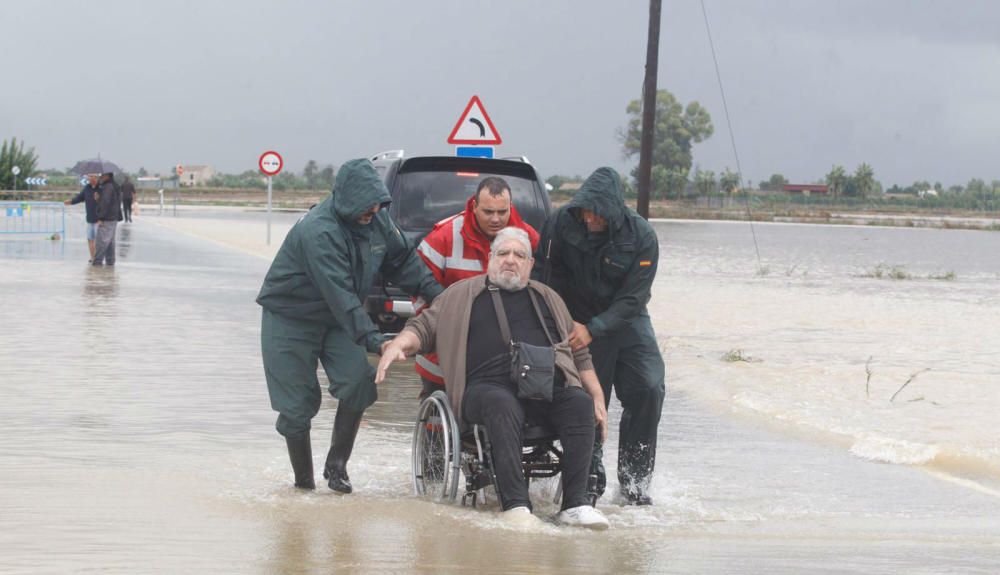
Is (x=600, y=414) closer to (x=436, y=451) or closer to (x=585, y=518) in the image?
(x=585, y=518)

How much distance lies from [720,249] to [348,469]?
37.3m

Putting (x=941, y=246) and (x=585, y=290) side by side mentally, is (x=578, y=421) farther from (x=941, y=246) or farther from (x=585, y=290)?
(x=941, y=246)

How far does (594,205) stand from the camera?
693 cm

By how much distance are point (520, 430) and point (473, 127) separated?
38.5 ft

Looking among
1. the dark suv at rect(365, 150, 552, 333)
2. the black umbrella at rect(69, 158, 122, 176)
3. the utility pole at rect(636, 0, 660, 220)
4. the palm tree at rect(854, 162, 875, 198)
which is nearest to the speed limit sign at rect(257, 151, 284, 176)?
the black umbrella at rect(69, 158, 122, 176)

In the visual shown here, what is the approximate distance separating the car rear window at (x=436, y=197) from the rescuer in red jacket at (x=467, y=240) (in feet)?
15.4

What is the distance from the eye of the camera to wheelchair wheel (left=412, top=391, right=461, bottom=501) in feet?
22.0

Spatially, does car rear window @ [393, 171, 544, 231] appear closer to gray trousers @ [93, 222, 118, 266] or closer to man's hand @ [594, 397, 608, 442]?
man's hand @ [594, 397, 608, 442]

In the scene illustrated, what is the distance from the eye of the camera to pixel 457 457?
21.8ft

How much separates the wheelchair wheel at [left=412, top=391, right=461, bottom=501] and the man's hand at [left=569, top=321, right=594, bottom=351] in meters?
0.66

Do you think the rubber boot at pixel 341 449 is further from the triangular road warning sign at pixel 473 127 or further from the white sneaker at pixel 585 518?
the triangular road warning sign at pixel 473 127

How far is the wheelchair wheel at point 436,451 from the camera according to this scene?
6699 millimetres

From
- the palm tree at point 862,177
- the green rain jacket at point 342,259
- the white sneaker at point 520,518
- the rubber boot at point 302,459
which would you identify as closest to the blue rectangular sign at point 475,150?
the green rain jacket at point 342,259

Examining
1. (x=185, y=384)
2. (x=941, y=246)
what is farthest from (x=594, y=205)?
(x=941, y=246)
